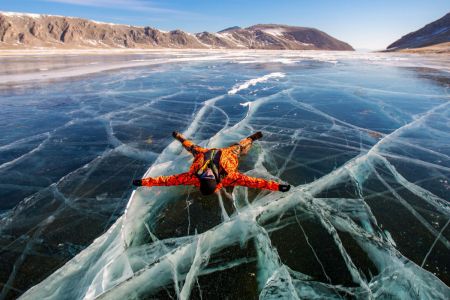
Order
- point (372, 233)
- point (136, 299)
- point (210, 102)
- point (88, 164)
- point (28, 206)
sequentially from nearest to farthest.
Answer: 1. point (136, 299)
2. point (372, 233)
3. point (28, 206)
4. point (88, 164)
5. point (210, 102)

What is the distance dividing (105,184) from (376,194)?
17.1 ft

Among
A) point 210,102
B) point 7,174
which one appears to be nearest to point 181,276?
point 7,174

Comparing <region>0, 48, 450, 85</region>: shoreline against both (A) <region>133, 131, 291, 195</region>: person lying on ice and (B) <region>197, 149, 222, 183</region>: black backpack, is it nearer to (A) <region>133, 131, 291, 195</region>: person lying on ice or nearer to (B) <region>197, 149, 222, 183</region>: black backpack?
(A) <region>133, 131, 291, 195</region>: person lying on ice

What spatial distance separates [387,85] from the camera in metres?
17.1

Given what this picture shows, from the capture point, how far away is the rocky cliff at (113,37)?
305 feet

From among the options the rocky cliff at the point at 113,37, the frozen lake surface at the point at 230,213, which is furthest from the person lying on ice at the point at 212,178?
the rocky cliff at the point at 113,37

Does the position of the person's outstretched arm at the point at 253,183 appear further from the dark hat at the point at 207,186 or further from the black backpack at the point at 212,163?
the dark hat at the point at 207,186

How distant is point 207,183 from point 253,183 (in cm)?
85

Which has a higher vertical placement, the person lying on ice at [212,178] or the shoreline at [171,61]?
the person lying on ice at [212,178]

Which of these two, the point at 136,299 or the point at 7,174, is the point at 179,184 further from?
the point at 7,174

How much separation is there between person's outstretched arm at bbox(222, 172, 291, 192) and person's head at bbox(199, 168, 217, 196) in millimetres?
311

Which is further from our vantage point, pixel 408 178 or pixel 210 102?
pixel 210 102

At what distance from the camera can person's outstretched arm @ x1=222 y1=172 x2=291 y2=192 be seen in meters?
5.35

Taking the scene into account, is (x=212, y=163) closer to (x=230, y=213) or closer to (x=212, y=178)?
(x=212, y=178)
